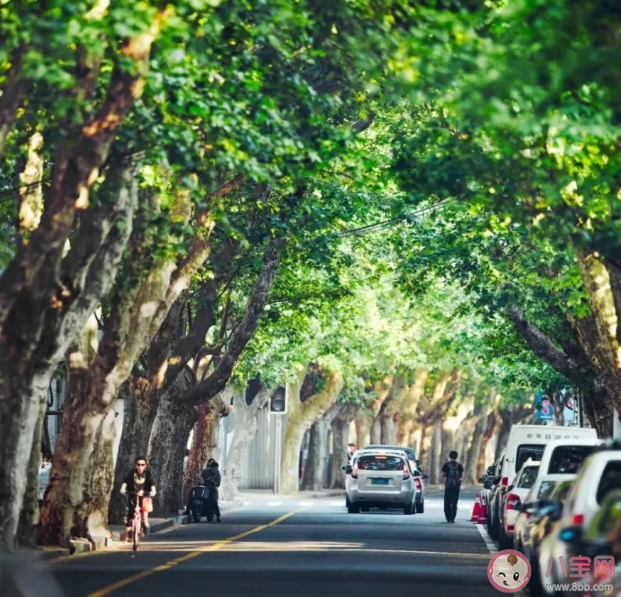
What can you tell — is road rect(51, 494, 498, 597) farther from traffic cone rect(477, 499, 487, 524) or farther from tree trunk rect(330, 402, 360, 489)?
tree trunk rect(330, 402, 360, 489)

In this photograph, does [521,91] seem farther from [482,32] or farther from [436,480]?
[436,480]

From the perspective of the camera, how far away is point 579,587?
39.0ft

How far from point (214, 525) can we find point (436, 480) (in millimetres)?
47309

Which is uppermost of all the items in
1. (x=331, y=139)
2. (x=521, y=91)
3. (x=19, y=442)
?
(x=331, y=139)

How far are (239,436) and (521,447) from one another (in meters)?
22.5

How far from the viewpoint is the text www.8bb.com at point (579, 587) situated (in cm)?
1040

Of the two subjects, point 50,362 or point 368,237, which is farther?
Answer: point 368,237

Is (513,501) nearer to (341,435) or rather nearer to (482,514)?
(482,514)

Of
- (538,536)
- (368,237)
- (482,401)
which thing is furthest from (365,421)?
(538,536)

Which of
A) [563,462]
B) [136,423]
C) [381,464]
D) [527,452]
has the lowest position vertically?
[563,462]

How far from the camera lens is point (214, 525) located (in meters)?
35.5

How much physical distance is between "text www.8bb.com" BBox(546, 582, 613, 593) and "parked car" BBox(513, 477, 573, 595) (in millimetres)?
911

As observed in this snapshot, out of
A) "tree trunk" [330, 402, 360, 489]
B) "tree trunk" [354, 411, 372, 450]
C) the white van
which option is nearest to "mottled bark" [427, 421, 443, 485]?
"tree trunk" [354, 411, 372, 450]

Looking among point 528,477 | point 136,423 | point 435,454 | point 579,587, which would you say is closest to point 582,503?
point 579,587
